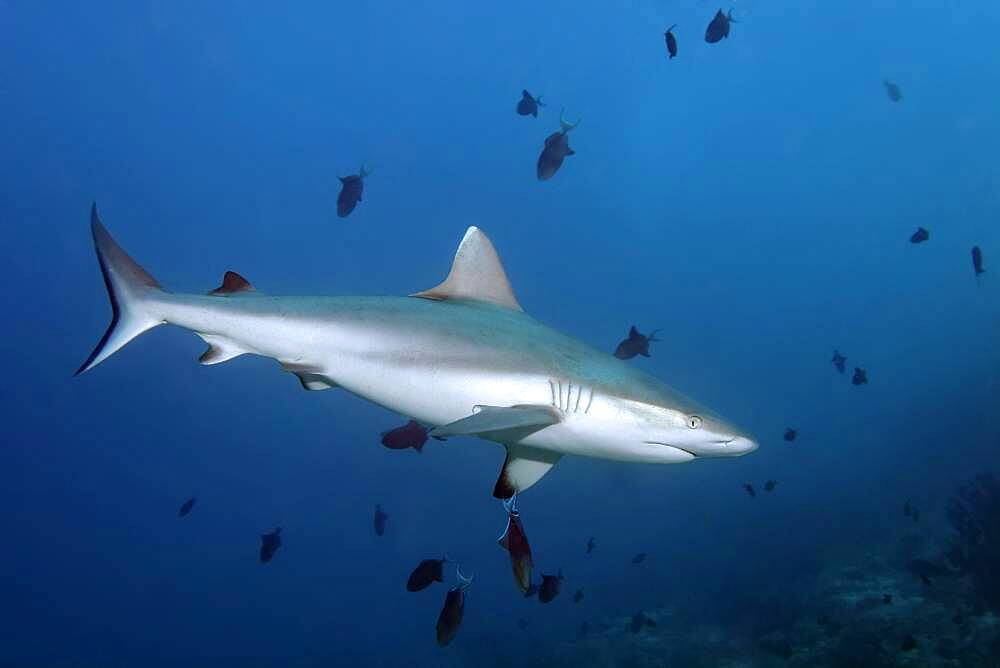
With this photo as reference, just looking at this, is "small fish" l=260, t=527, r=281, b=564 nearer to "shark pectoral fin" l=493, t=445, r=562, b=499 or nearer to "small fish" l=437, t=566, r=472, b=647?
"small fish" l=437, t=566, r=472, b=647

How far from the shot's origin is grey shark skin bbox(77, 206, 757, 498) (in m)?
3.08

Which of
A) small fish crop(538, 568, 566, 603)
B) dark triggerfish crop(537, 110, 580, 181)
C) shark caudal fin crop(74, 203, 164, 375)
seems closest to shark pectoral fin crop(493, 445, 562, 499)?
shark caudal fin crop(74, 203, 164, 375)

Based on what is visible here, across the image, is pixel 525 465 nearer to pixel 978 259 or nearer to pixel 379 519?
pixel 379 519

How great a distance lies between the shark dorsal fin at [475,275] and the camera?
13.9 feet

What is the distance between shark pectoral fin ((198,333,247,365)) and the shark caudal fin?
37 centimetres

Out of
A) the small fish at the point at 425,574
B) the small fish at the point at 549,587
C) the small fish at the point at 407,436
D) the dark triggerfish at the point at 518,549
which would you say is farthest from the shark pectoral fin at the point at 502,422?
the small fish at the point at 549,587

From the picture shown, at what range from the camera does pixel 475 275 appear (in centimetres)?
432

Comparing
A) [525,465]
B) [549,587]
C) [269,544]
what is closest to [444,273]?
[269,544]

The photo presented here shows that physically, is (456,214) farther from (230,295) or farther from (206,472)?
(230,295)

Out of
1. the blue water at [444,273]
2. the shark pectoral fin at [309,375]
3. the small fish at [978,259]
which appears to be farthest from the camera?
the blue water at [444,273]

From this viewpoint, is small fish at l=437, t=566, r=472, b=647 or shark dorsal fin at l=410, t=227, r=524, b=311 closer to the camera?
shark dorsal fin at l=410, t=227, r=524, b=311

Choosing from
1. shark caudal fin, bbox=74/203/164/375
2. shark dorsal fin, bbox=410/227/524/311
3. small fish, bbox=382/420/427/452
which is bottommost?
small fish, bbox=382/420/427/452

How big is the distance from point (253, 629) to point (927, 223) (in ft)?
422

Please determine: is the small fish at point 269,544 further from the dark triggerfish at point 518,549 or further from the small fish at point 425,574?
the dark triggerfish at point 518,549
